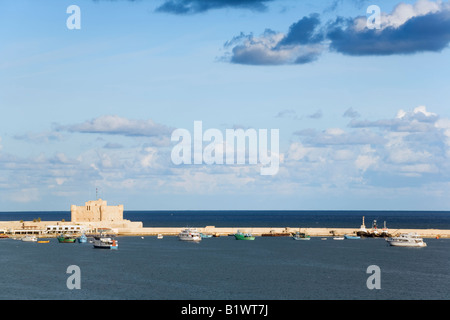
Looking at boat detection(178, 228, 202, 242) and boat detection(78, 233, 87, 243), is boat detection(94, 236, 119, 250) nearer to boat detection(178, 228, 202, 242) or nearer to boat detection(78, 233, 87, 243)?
boat detection(78, 233, 87, 243)

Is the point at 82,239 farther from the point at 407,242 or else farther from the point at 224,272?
the point at 407,242

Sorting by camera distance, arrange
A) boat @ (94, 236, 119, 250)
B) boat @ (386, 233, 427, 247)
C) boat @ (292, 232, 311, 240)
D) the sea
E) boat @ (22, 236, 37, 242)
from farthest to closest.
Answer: boat @ (292, 232, 311, 240), boat @ (22, 236, 37, 242), boat @ (386, 233, 427, 247), boat @ (94, 236, 119, 250), the sea

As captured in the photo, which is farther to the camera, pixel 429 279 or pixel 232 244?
pixel 232 244

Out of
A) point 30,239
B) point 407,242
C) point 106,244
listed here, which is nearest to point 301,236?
point 407,242

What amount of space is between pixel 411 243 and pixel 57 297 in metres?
111

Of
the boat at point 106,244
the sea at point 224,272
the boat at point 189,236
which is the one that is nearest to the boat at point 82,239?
the sea at point 224,272

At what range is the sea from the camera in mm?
83312

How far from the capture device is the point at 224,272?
106 m

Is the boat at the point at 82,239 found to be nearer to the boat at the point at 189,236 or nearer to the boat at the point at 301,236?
the boat at the point at 189,236

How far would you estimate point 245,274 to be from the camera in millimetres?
103125

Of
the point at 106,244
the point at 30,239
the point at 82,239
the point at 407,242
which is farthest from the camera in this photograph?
the point at 82,239

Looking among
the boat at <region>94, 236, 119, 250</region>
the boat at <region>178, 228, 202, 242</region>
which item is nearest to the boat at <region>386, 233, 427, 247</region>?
the boat at <region>178, 228, 202, 242</region>

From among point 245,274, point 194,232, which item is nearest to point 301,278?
point 245,274
